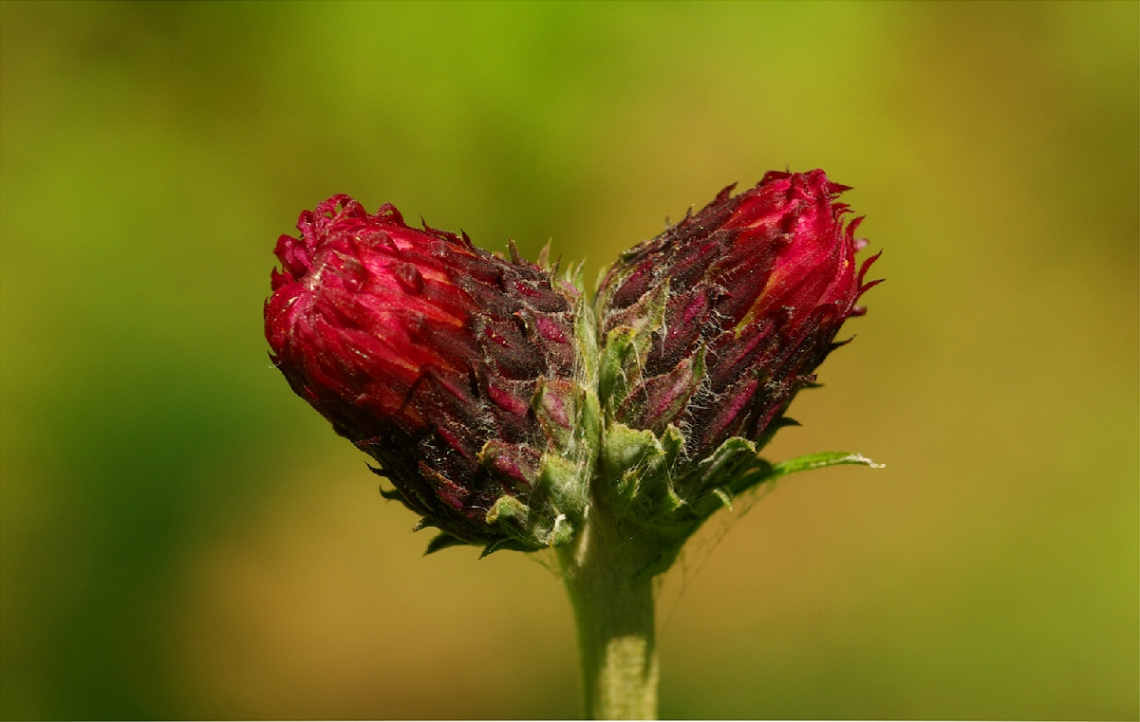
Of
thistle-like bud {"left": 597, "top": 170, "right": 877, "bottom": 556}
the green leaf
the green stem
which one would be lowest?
the green stem

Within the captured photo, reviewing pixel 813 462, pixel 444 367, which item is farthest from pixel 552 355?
pixel 813 462

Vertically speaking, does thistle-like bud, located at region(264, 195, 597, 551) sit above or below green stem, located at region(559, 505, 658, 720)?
above

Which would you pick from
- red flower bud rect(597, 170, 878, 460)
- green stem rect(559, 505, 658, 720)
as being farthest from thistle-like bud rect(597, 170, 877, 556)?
green stem rect(559, 505, 658, 720)

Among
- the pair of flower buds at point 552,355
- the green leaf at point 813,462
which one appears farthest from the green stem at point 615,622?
the green leaf at point 813,462

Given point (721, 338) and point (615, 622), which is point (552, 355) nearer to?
point (721, 338)

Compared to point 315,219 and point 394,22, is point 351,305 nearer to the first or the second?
point 315,219

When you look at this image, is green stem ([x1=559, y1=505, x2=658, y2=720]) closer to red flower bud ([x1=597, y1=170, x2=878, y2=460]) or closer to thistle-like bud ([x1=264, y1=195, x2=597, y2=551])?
thistle-like bud ([x1=264, y1=195, x2=597, y2=551])

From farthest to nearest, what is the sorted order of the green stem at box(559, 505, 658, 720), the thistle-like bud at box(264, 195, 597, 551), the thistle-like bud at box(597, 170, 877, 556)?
the green stem at box(559, 505, 658, 720), the thistle-like bud at box(597, 170, 877, 556), the thistle-like bud at box(264, 195, 597, 551)

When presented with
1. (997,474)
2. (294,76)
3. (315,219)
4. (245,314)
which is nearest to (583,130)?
(294,76)

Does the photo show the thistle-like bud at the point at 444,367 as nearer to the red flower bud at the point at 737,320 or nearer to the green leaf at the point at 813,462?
the red flower bud at the point at 737,320
